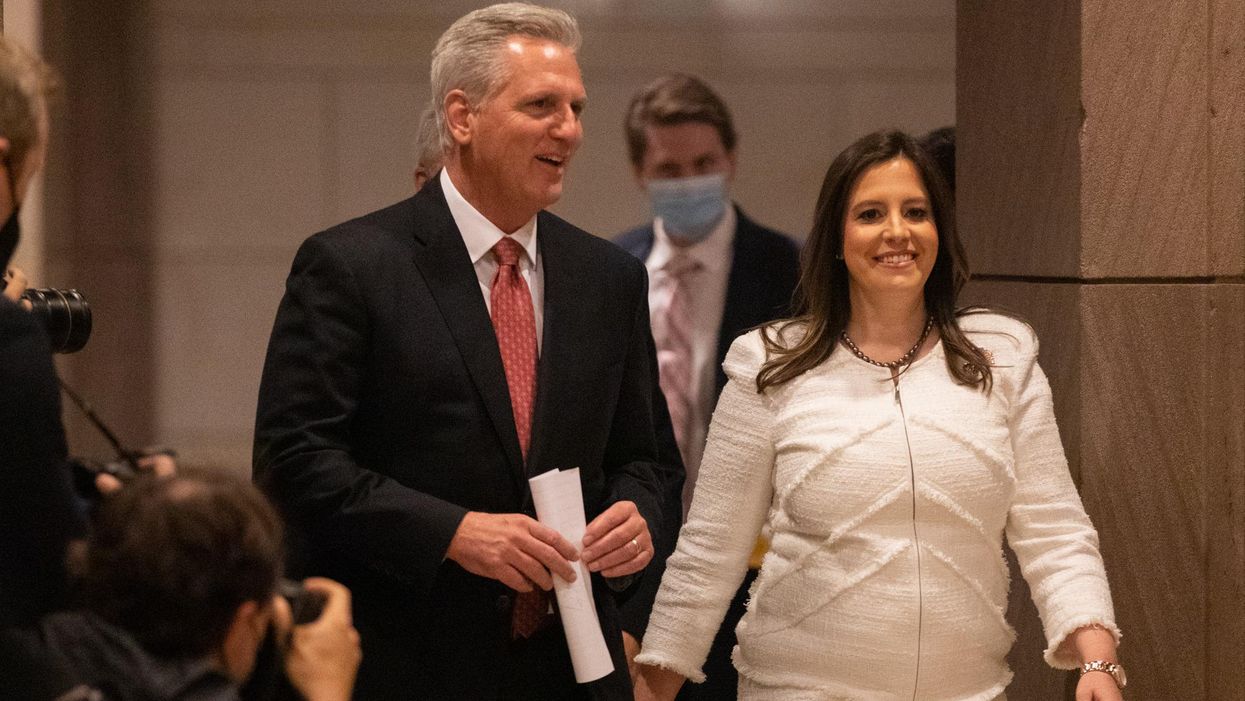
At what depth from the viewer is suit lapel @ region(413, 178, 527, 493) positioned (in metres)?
2.74

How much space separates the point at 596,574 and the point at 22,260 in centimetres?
359

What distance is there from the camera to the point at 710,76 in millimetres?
6805

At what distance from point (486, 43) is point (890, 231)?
0.77 meters

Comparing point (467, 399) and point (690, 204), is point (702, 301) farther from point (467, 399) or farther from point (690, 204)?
point (467, 399)

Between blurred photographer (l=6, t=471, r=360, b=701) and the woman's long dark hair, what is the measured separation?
3.99 feet

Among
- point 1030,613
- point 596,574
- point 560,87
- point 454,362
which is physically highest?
point 560,87

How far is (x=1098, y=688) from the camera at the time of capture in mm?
2662

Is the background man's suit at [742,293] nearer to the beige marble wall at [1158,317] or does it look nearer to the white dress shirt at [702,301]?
the white dress shirt at [702,301]

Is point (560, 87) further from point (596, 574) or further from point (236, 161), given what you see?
point (236, 161)

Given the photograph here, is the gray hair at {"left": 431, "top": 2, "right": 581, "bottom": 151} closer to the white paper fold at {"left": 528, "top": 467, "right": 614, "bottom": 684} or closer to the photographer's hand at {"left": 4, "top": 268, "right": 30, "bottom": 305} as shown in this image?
the white paper fold at {"left": 528, "top": 467, "right": 614, "bottom": 684}

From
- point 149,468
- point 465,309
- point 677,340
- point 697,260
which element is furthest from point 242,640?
point 697,260

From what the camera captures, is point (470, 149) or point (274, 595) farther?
point (470, 149)

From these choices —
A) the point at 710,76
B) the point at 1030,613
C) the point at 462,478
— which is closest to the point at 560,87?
the point at 462,478

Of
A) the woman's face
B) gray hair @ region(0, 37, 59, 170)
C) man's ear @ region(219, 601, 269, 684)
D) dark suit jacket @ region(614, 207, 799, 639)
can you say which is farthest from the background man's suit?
gray hair @ region(0, 37, 59, 170)
